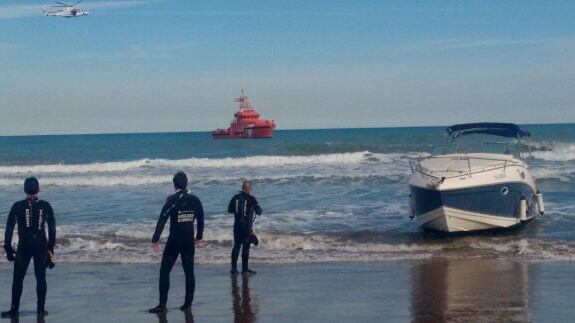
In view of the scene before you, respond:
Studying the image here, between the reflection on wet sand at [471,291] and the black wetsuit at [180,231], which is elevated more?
the black wetsuit at [180,231]

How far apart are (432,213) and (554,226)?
3217 millimetres

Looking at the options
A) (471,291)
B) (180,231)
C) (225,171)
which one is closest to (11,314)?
(180,231)

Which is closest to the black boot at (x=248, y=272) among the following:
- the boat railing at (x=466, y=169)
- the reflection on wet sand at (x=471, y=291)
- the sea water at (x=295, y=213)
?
the sea water at (x=295, y=213)

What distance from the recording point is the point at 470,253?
47.0 feet

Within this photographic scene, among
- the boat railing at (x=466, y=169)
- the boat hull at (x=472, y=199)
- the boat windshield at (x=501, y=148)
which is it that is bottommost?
the boat hull at (x=472, y=199)

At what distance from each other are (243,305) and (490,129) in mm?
10336

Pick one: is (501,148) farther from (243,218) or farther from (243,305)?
(243,305)

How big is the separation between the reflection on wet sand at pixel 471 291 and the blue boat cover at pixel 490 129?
5.49 m

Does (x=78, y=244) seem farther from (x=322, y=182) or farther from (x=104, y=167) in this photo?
(x=104, y=167)

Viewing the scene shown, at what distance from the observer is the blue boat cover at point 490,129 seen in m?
17.9

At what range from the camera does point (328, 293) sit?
10.3 m

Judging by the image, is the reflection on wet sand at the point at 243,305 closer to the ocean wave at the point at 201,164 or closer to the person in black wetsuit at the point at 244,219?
the person in black wetsuit at the point at 244,219

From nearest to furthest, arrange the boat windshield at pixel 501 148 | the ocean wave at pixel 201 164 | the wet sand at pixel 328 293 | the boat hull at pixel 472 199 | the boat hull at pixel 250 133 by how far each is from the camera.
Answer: the wet sand at pixel 328 293
the boat hull at pixel 472 199
the boat windshield at pixel 501 148
the ocean wave at pixel 201 164
the boat hull at pixel 250 133

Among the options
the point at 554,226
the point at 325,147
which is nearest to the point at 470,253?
the point at 554,226
